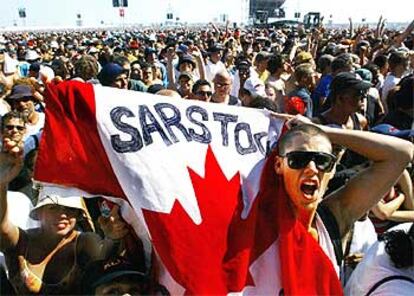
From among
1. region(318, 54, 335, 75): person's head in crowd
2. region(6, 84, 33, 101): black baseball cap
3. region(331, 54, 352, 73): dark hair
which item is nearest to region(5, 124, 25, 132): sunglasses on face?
region(6, 84, 33, 101): black baseball cap

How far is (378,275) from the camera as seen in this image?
199cm

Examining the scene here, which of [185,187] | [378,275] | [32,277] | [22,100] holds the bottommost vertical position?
[32,277]

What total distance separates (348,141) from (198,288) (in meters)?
0.87

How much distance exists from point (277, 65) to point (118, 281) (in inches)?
181

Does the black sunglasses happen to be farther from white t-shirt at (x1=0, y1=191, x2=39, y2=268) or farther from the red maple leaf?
white t-shirt at (x1=0, y1=191, x2=39, y2=268)

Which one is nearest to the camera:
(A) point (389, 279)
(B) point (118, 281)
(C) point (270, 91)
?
(A) point (389, 279)

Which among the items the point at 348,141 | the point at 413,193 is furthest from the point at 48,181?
the point at 413,193

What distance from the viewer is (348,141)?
7.39 ft

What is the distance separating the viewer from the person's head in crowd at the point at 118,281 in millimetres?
2117

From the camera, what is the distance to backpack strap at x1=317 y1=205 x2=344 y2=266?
2.19m

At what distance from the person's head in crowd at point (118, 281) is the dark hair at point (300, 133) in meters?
0.75

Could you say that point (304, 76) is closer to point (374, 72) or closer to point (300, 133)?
point (374, 72)

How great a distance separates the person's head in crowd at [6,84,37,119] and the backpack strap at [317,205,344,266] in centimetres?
278

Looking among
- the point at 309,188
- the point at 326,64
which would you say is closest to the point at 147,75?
the point at 326,64
